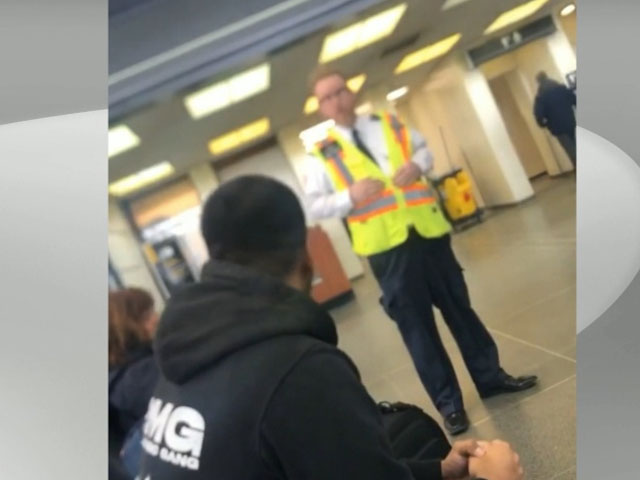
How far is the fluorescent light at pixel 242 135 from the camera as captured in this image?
3.07 feet

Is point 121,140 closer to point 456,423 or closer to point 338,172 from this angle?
point 338,172

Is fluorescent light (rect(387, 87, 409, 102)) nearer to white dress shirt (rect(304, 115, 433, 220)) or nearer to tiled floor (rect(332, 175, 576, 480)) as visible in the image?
white dress shirt (rect(304, 115, 433, 220))

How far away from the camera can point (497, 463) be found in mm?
953

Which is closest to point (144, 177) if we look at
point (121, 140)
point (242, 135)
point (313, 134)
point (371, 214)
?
point (121, 140)

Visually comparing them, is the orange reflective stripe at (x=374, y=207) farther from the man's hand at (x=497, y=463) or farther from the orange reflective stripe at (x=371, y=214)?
the man's hand at (x=497, y=463)

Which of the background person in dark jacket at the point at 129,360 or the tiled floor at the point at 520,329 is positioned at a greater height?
the background person in dark jacket at the point at 129,360

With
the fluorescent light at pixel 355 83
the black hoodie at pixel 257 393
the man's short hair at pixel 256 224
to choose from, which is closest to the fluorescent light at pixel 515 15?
the fluorescent light at pixel 355 83

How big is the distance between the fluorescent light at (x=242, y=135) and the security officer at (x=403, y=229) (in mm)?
104

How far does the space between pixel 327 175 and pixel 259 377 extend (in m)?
0.37

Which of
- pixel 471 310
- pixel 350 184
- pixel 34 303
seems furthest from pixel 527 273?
pixel 34 303

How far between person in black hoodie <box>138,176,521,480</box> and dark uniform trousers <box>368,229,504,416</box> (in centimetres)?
12

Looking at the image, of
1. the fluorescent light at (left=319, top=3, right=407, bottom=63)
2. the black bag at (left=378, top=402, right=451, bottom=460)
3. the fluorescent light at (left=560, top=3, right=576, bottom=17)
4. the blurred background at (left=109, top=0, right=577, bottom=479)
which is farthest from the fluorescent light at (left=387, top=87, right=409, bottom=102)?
the black bag at (left=378, top=402, right=451, bottom=460)

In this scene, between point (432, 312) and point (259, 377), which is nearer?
point (259, 377)

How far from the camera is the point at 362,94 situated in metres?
0.95
